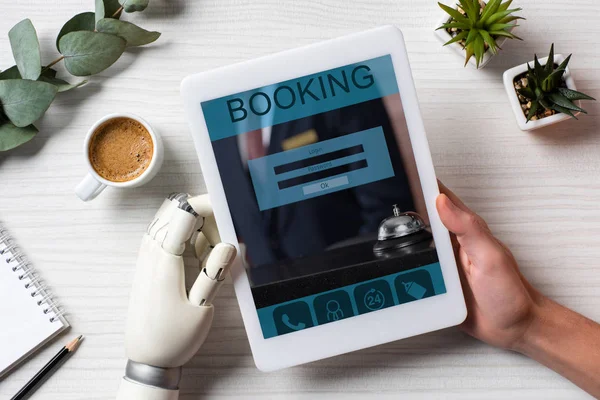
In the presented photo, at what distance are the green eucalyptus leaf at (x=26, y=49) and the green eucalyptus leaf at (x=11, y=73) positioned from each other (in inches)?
0.5

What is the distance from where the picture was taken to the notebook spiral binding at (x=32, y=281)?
2.78 ft

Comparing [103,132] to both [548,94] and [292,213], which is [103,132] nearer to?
[292,213]

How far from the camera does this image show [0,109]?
0.83 m

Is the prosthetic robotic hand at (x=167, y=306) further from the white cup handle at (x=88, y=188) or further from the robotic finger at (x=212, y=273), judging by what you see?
the white cup handle at (x=88, y=188)

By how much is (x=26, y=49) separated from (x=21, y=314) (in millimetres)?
408

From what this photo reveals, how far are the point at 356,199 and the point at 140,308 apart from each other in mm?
333

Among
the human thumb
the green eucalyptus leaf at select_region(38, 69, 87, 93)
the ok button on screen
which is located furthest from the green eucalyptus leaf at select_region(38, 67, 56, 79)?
the human thumb

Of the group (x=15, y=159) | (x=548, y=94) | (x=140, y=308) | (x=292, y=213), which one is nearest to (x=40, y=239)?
(x=15, y=159)

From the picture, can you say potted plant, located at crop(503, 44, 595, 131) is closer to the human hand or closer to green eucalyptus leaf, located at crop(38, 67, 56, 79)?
the human hand

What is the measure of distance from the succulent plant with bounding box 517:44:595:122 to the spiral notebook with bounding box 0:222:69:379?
0.78 m

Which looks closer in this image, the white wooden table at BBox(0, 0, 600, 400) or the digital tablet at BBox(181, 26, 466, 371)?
the digital tablet at BBox(181, 26, 466, 371)

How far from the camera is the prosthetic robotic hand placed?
739 millimetres

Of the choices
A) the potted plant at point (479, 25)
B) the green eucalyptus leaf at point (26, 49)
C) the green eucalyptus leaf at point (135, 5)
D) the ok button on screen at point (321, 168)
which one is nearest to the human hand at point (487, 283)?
the ok button on screen at point (321, 168)

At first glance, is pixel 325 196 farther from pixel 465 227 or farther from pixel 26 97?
pixel 26 97
